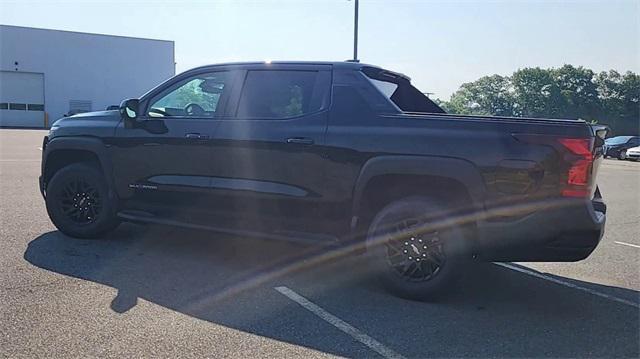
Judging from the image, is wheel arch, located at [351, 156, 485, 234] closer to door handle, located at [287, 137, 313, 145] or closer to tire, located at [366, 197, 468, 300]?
tire, located at [366, 197, 468, 300]

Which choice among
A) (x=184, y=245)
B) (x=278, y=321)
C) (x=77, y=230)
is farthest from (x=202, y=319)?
(x=77, y=230)

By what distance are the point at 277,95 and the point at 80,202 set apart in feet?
8.69

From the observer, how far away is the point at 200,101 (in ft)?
18.1

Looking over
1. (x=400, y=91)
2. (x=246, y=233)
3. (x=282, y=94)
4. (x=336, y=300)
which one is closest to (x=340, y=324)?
(x=336, y=300)

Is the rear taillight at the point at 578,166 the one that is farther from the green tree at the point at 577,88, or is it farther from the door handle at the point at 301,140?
the green tree at the point at 577,88

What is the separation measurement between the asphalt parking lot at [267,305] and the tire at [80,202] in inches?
6.4

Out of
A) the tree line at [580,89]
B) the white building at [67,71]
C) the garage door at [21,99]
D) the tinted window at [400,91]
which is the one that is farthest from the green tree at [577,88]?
the tinted window at [400,91]

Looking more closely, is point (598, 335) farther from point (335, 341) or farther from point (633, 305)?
point (335, 341)

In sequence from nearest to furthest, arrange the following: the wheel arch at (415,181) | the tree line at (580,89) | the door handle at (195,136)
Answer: the wheel arch at (415,181) → the door handle at (195,136) → the tree line at (580,89)

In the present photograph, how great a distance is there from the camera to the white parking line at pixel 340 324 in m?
3.55

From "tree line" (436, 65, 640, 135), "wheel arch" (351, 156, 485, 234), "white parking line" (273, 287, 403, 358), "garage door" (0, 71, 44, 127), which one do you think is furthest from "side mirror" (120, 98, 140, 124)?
"tree line" (436, 65, 640, 135)

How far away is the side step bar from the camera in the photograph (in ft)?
15.6

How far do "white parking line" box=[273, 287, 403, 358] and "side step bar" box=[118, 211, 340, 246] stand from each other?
460 millimetres

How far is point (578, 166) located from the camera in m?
4.02
